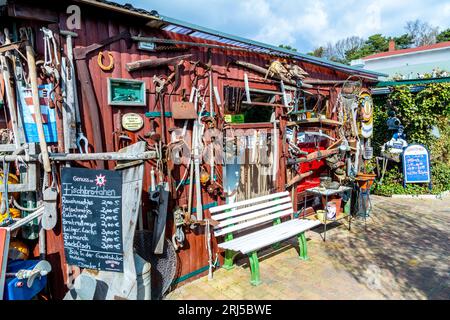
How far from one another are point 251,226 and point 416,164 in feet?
22.6

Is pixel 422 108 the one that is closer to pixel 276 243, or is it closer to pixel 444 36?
pixel 276 243

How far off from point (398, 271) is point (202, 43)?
472 cm

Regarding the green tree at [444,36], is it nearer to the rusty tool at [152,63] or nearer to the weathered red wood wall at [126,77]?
the weathered red wood wall at [126,77]

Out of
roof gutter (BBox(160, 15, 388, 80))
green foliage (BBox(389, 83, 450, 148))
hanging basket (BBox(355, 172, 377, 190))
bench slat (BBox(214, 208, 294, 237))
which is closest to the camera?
roof gutter (BBox(160, 15, 388, 80))

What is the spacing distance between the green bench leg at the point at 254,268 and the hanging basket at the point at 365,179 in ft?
12.7

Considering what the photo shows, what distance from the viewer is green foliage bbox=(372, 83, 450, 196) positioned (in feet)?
29.8

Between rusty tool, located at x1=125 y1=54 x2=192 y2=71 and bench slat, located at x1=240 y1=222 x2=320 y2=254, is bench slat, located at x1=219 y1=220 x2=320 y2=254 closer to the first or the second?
bench slat, located at x1=240 y1=222 x2=320 y2=254

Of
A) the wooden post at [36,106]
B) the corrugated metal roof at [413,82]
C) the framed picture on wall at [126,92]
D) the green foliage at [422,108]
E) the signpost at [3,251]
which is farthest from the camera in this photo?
the green foliage at [422,108]

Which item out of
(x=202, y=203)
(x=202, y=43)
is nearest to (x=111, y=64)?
(x=202, y=43)

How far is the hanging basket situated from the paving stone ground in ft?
3.04

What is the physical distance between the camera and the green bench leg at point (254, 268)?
4262mm

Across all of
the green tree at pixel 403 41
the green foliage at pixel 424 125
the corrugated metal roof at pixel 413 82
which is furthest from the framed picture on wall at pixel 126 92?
the green tree at pixel 403 41

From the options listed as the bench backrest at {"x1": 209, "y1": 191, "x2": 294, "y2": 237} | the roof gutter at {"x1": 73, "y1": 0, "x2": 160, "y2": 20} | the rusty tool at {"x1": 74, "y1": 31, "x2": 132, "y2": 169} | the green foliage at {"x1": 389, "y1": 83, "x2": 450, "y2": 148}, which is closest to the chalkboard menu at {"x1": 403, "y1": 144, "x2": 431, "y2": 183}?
the green foliage at {"x1": 389, "y1": 83, "x2": 450, "y2": 148}

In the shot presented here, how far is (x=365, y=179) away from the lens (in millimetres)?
6805
